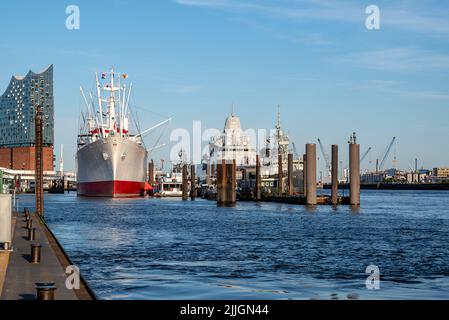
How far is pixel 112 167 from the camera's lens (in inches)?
4847

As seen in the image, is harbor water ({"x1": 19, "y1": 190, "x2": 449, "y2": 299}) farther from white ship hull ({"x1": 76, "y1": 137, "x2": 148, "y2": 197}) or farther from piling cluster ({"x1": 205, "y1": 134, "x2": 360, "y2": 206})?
white ship hull ({"x1": 76, "y1": 137, "x2": 148, "y2": 197})

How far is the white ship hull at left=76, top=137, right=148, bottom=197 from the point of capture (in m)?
124

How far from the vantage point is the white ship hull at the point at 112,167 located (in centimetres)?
12369

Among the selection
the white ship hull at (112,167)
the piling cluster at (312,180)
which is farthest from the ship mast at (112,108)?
the piling cluster at (312,180)

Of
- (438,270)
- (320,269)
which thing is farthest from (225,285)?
(438,270)

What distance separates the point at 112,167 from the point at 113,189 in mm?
3581

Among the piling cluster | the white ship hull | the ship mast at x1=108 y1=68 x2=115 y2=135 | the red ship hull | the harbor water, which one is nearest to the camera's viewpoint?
the harbor water

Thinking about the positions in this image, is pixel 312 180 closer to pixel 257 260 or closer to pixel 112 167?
pixel 112 167

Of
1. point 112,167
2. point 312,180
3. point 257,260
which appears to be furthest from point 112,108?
point 257,260

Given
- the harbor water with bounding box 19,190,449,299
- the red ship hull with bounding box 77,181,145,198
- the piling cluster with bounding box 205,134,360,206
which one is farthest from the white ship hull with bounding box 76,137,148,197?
the harbor water with bounding box 19,190,449,299

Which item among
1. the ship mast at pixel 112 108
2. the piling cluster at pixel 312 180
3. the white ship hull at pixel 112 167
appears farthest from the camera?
the ship mast at pixel 112 108

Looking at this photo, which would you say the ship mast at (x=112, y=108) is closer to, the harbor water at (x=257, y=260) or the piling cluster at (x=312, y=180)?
the piling cluster at (x=312, y=180)
